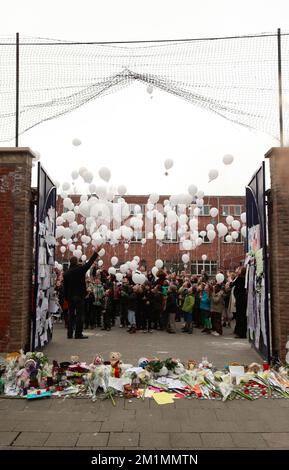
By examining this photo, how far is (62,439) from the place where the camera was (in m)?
3.88

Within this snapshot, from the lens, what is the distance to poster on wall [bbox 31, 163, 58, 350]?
7523 millimetres

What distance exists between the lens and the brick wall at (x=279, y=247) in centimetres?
670

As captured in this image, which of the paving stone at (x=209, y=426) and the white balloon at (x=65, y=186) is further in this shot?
the white balloon at (x=65, y=186)

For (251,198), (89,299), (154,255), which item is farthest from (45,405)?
(154,255)

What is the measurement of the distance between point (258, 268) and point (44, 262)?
437 cm

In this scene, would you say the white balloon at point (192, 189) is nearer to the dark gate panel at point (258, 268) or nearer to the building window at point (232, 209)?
the dark gate panel at point (258, 268)

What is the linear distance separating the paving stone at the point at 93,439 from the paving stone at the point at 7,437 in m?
0.67

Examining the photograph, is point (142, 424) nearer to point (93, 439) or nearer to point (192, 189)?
point (93, 439)

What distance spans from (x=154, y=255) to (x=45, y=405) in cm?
3109

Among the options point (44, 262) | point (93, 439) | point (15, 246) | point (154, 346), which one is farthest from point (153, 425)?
point (44, 262)

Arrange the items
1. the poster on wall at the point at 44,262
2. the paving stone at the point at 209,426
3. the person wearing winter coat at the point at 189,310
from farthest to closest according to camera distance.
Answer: the person wearing winter coat at the point at 189,310 → the poster on wall at the point at 44,262 → the paving stone at the point at 209,426

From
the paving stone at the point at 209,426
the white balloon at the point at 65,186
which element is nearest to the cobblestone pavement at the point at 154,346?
the paving stone at the point at 209,426

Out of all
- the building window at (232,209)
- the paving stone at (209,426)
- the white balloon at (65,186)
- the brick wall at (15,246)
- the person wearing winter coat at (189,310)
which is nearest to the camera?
the paving stone at (209,426)

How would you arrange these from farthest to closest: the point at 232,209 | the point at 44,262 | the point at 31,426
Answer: the point at 232,209 < the point at 44,262 < the point at 31,426
